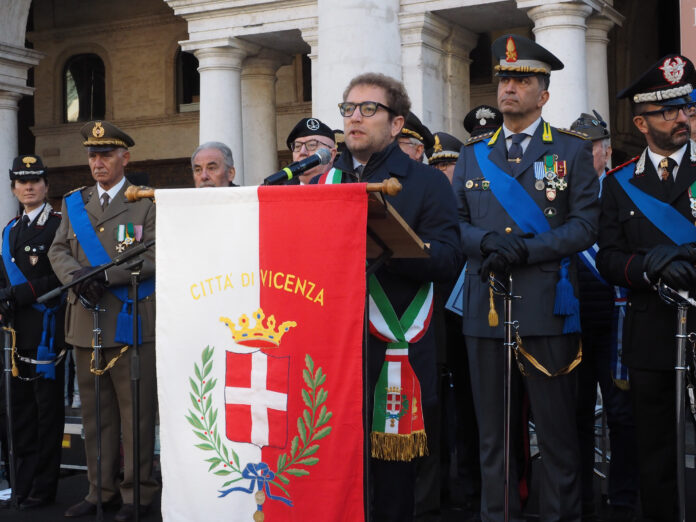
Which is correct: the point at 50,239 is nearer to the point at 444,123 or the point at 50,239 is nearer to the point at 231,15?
the point at 444,123

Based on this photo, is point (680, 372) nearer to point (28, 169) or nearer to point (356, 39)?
point (28, 169)

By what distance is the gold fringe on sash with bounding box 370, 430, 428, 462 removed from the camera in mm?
3514

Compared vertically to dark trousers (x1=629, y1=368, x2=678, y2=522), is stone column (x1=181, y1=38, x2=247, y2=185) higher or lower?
higher

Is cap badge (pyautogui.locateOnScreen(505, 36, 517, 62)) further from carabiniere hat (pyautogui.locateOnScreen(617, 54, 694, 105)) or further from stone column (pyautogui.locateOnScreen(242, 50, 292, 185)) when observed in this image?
stone column (pyautogui.locateOnScreen(242, 50, 292, 185))

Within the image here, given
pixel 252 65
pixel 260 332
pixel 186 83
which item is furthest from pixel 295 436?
pixel 186 83

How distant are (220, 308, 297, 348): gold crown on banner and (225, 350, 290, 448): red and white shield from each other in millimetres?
34

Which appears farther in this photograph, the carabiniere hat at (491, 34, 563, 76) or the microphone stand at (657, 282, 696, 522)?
the carabiniere hat at (491, 34, 563, 76)

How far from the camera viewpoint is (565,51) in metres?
11.9

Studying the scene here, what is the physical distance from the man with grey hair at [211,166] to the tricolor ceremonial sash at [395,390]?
170 cm

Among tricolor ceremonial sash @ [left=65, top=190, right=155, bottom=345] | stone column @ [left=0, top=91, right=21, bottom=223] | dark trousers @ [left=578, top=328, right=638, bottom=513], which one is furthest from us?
stone column @ [left=0, top=91, right=21, bottom=223]

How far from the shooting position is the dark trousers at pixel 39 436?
5.81 metres

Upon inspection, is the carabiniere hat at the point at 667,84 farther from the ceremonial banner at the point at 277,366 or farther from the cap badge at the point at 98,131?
the cap badge at the point at 98,131

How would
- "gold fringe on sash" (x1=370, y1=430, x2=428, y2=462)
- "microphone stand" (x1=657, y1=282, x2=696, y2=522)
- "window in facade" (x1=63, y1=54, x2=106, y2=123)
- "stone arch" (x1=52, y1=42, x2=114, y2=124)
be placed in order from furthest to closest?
"window in facade" (x1=63, y1=54, x2=106, y2=123)
"stone arch" (x1=52, y1=42, x2=114, y2=124)
"microphone stand" (x1=657, y1=282, x2=696, y2=522)
"gold fringe on sash" (x1=370, y1=430, x2=428, y2=462)

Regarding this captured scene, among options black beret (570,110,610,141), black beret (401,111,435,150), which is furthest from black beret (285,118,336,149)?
black beret (570,110,610,141)
